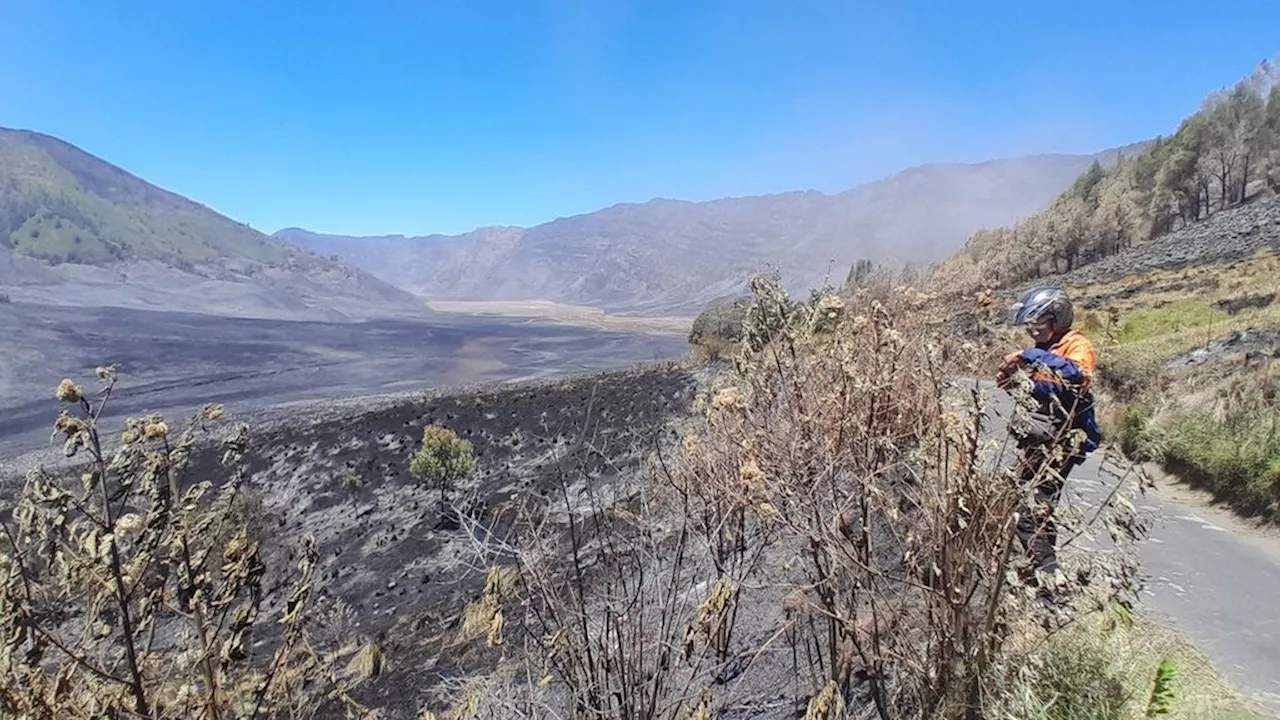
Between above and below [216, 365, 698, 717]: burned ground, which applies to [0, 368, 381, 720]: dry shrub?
above

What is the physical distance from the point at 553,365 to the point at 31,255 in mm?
86118

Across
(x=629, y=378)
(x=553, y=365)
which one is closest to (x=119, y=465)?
(x=629, y=378)

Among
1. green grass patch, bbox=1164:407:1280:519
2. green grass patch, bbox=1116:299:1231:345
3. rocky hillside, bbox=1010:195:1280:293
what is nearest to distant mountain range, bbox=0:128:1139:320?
rocky hillside, bbox=1010:195:1280:293

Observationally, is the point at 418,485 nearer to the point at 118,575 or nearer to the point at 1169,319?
the point at 118,575

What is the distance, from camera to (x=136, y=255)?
107 m

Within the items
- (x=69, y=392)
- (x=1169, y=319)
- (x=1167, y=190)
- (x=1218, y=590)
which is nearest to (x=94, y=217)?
(x=1167, y=190)

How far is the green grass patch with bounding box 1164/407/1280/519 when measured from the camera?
4.45 metres

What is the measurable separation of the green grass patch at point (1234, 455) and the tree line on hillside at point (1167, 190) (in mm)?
26058

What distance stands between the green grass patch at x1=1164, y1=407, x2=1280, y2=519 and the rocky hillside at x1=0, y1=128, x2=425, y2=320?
9696cm

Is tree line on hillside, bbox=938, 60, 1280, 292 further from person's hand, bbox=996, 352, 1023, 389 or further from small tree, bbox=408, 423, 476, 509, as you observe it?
person's hand, bbox=996, 352, 1023, 389

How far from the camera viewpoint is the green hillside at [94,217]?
10212cm

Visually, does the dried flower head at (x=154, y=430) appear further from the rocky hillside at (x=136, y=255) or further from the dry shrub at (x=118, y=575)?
the rocky hillside at (x=136, y=255)

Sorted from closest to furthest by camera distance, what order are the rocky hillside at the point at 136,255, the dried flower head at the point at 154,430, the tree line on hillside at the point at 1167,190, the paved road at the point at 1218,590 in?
the dried flower head at the point at 154,430
the paved road at the point at 1218,590
the tree line on hillside at the point at 1167,190
the rocky hillside at the point at 136,255

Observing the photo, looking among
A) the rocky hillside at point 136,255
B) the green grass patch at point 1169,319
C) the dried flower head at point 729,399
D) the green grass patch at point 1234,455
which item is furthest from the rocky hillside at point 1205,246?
the rocky hillside at point 136,255
